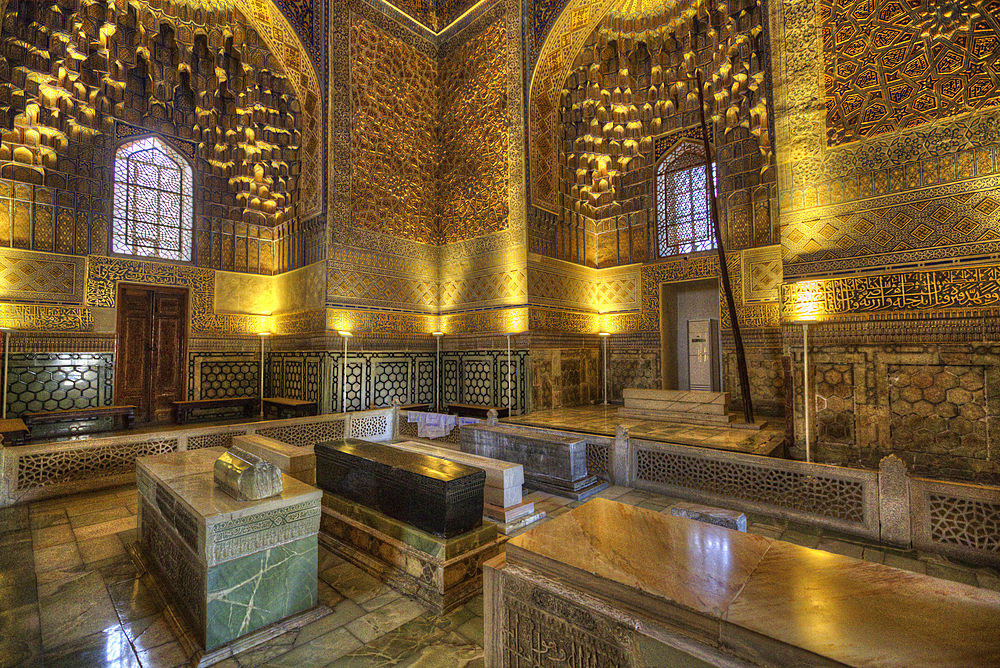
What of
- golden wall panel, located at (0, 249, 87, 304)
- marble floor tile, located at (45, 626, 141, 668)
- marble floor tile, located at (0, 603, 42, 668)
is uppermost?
golden wall panel, located at (0, 249, 87, 304)

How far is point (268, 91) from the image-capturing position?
833 cm

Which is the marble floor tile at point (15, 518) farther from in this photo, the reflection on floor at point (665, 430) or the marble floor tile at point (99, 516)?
the reflection on floor at point (665, 430)

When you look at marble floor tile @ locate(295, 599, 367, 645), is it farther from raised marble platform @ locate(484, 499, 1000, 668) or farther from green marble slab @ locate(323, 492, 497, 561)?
raised marble platform @ locate(484, 499, 1000, 668)

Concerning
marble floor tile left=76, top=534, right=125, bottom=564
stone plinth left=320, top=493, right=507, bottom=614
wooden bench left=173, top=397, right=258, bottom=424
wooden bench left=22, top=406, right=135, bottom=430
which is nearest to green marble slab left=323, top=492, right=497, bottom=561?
stone plinth left=320, top=493, right=507, bottom=614

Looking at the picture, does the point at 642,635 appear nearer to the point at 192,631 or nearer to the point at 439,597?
the point at 439,597

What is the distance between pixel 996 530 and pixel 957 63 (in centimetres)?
444

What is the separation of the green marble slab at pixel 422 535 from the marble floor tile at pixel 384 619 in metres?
0.30

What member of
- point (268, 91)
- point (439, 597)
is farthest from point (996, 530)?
point (268, 91)

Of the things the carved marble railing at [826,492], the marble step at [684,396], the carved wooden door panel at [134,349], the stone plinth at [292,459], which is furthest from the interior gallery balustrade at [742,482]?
the carved wooden door panel at [134,349]

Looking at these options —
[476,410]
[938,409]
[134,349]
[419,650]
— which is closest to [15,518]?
[419,650]

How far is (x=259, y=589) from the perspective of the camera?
2.34m

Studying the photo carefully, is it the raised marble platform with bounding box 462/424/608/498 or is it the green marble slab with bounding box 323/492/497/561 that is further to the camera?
the raised marble platform with bounding box 462/424/608/498

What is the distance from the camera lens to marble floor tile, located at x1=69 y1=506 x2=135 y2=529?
13.0 ft

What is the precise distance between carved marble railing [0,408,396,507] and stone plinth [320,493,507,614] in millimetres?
3072
